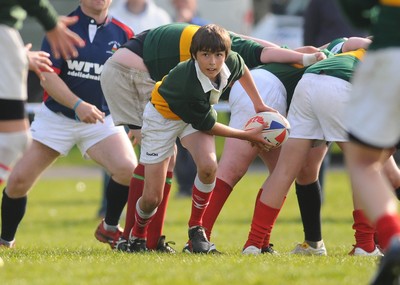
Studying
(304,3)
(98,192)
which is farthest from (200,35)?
(304,3)

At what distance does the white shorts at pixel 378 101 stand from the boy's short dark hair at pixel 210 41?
6.11 ft

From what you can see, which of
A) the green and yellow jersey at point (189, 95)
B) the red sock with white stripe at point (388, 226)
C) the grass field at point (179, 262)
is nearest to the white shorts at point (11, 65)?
the grass field at point (179, 262)

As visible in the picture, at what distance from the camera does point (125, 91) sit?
26.5ft

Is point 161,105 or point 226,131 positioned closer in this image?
point 226,131

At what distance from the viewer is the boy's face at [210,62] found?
23.2ft

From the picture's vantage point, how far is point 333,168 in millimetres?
20219

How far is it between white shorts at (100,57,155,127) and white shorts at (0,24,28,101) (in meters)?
2.05

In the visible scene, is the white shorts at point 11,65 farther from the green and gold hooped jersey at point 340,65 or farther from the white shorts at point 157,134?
the green and gold hooped jersey at point 340,65

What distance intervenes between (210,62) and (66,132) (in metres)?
1.92

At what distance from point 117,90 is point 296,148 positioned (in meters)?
1.45

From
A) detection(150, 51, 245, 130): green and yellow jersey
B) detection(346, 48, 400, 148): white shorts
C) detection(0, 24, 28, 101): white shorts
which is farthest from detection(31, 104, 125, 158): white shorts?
detection(346, 48, 400, 148): white shorts

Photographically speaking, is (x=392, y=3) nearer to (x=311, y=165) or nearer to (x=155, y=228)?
(x=311, y=165)

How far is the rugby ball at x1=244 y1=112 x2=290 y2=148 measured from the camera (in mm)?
7375

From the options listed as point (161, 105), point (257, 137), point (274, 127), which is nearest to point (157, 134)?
point (161, 105)
